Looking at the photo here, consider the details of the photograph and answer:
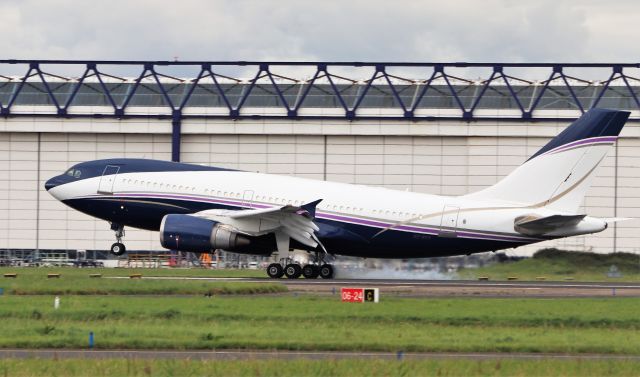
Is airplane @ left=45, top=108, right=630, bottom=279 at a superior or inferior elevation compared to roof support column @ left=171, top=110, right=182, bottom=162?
inferior

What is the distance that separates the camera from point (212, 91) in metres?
86.1

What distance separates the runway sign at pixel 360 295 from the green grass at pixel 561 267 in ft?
68.0

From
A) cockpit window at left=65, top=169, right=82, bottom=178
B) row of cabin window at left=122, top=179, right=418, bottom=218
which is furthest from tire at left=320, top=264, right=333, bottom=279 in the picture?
cockpit window at left=65, top=169, right=82, bottom=178

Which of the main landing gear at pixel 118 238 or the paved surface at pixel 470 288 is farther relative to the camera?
the main landing gear at pixel 118 238

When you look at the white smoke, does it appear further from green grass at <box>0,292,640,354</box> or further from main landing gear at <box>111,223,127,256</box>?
green grass at <box>0,292,640,354</box>

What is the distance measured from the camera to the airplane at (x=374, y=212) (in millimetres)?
59000

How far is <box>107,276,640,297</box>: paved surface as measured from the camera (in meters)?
49.5

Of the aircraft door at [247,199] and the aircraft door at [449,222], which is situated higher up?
the aircraft door at [247,199]

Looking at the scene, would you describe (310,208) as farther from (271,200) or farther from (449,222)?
(449,222)

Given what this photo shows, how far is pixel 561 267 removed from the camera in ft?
218

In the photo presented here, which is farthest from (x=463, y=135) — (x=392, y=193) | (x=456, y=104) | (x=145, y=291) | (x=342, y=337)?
(x=342, y=337)

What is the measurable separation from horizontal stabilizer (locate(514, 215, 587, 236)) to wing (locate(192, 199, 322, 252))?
963cm

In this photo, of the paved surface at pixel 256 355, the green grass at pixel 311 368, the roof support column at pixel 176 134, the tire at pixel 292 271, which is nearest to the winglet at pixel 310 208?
the tire at pixel 292 271

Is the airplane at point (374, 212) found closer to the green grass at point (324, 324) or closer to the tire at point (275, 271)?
the tire at point (275, 271)
